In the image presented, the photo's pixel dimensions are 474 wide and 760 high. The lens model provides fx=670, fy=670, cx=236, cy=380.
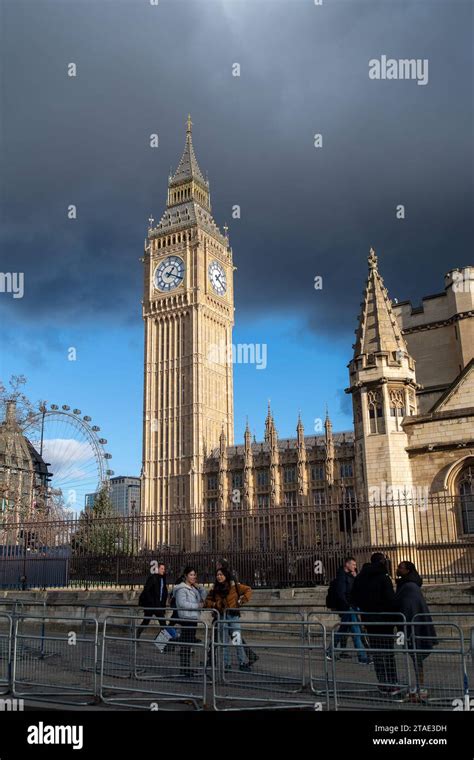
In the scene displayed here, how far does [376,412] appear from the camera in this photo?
1789 centimetres

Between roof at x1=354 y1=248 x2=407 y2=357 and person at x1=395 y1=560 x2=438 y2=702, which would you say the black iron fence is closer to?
roof at x1=354 y1=248 x2=407 y2=357

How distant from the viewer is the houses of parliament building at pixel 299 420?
17.0 metres

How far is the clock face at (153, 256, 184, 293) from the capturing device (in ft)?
276

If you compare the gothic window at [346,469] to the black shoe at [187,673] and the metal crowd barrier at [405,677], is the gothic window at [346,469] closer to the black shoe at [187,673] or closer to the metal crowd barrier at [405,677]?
the metal crowd barrier at [405,677]

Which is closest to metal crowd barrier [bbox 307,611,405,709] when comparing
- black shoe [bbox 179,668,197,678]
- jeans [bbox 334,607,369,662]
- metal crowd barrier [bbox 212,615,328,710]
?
jeans [bbox 334,607,369,662]

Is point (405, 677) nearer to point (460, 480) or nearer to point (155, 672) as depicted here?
point (155, 672)

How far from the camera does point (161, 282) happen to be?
85250 mm

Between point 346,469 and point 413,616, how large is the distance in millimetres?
59779

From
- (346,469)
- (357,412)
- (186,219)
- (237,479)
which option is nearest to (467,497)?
(357,412)

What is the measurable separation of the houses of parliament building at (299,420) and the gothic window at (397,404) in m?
0.03

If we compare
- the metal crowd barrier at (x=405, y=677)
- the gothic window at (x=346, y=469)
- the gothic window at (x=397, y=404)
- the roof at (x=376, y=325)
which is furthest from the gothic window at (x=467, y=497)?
the gothic window at (x=346, y=469)

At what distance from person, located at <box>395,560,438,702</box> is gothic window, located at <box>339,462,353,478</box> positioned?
192ft
